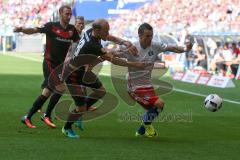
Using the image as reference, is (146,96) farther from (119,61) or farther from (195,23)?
(195,23)

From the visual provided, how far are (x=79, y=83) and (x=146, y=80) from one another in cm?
115

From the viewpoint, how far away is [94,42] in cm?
1112

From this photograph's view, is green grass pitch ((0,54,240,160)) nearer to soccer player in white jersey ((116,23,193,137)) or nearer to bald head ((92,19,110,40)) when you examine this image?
soccer player in white jersey ((116,23,193,137))

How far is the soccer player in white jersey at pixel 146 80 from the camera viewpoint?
38.4 ft

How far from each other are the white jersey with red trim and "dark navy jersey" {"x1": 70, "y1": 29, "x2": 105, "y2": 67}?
652 mm

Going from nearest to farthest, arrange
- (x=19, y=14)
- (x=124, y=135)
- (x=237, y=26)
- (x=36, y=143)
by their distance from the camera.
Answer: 1. (x=36, y=143)
2. (x=124, y=135)
3. (x=237, y=26)
4. (x=19, y=14)

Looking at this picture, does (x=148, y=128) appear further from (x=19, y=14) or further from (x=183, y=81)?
(x=19, y=14)

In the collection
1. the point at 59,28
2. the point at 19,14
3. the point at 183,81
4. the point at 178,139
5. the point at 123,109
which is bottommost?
the point at 19,14

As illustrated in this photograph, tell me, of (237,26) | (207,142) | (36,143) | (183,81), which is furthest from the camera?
(237,26)

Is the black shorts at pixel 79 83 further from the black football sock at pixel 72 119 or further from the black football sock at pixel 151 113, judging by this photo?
the black football sock at pixel 151 113

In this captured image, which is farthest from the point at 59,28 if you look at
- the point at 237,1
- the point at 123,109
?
the point at 237,1

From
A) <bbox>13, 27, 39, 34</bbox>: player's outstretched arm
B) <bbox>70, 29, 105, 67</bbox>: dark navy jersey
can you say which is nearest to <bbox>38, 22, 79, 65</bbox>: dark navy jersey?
<bbox>13, 27, 39, 34</bbox>: player's outstretched arm

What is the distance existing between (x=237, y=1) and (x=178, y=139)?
103 ft

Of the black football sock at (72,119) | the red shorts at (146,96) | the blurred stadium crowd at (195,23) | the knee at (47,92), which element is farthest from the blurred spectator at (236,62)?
the black football sock at (72,119)
